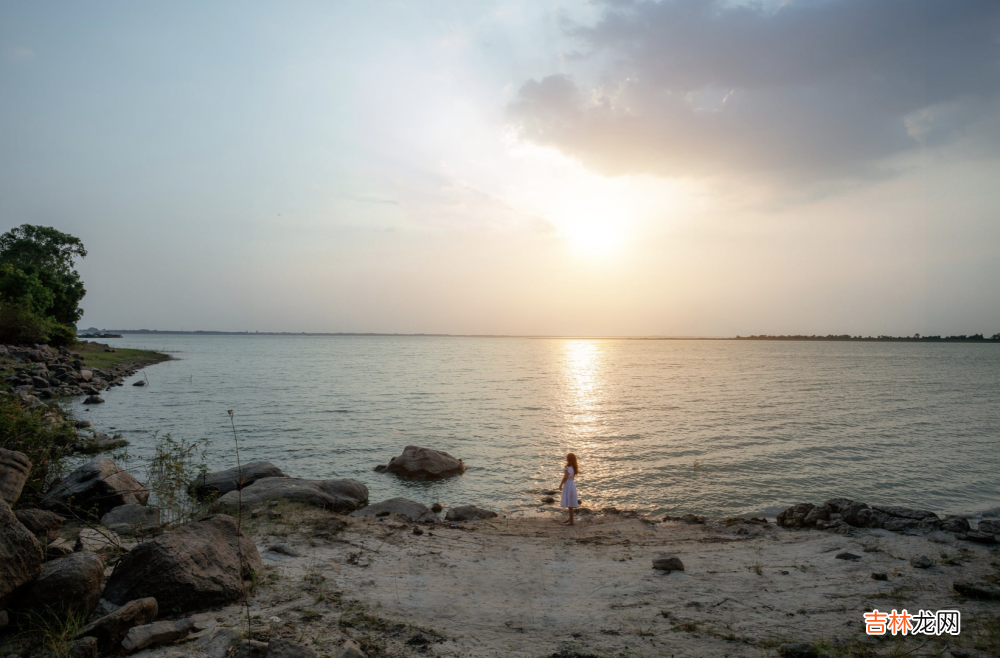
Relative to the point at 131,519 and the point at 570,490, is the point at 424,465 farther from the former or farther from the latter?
the point at 131,519

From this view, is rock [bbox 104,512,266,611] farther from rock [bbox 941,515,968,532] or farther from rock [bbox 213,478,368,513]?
rock [bbox 941,515,968,532]

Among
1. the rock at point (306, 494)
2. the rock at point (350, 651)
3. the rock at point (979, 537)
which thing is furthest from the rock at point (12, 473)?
the rock at point (979, 537)

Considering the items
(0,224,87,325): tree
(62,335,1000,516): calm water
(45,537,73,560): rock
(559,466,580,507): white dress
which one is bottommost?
(62,335,1000,516): calm water

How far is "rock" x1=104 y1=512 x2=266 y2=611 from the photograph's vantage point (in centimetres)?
662

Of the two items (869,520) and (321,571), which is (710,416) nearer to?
(869,520)

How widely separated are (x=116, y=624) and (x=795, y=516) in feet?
50.2

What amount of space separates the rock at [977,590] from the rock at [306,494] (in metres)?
14.0

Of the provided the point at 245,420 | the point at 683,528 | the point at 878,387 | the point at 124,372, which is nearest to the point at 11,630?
the point at 683,528

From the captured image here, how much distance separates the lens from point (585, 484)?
19.2 m

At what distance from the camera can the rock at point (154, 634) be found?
573cm

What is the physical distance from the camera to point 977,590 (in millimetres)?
8062

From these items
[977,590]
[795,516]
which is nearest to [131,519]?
[977,590]

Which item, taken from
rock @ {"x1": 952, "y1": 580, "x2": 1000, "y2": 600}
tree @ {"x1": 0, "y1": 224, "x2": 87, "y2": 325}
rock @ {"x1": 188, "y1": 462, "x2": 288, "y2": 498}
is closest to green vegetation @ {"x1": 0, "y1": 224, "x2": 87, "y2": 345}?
tree @ {"x1": 0, "y1": 224, "x2": 87, "y2": 325}

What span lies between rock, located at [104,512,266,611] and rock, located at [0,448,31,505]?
9.48ft
